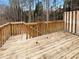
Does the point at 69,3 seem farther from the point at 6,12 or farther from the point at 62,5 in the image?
the point at 6,12

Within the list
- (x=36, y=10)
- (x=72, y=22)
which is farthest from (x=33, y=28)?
(x=72, y=22)

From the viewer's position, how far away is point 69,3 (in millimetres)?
7555

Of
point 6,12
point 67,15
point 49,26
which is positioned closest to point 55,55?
point 67,15

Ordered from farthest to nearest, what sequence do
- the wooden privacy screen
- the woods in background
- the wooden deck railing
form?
the woods in background, the wooden deck railing, the wooden privacy screen

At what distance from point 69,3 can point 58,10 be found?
2.34 ft

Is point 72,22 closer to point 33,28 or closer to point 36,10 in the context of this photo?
point 33,28

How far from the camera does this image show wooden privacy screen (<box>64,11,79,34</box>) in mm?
4170

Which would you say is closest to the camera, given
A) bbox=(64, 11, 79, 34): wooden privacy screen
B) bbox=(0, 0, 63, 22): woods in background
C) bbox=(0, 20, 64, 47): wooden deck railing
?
bbox=(64, 11, 79, 34): wooden privacy screen

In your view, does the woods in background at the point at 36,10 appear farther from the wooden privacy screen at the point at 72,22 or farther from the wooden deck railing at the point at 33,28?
the wooden privacy screen at the point at 72,22

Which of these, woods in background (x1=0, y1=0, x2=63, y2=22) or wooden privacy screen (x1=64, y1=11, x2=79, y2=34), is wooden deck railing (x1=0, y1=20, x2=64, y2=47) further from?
wooden privacy screen (x1=64, y1=11, x2=79, y2=34)

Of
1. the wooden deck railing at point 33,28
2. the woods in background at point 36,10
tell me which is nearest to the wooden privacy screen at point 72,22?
the wooden deck railing at point 33,28

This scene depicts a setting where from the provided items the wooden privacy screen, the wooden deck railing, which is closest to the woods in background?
the wooden deck railing

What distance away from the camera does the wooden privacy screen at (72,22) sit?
13.7 feet

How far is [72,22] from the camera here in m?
4.41
